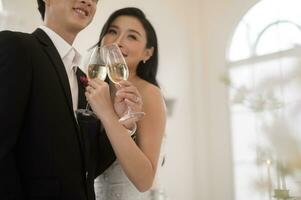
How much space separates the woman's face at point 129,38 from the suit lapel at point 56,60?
497 mm

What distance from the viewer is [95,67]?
3.69 feet

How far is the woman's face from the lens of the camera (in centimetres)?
154

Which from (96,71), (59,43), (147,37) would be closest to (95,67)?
(96,71)

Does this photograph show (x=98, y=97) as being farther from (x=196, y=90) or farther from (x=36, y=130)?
(x=196, y=90)

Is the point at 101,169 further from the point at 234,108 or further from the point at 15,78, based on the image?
the point at 234,108

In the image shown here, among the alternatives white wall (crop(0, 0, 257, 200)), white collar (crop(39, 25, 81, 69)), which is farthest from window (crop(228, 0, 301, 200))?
white collar (crop(39, 25, 81, 69))

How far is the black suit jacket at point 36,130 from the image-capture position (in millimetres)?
827

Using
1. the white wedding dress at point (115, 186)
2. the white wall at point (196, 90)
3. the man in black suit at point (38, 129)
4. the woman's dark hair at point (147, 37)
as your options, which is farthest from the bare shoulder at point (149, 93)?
the white wall at point (196, 90)

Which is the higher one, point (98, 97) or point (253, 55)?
point (253, 55)

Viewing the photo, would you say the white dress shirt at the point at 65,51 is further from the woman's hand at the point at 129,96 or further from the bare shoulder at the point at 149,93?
the bare shoulder at the point at 149,93

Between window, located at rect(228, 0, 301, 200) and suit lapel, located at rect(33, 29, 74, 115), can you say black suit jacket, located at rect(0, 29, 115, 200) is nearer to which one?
suit lapel, located at rect(33, 29, 74, 115)

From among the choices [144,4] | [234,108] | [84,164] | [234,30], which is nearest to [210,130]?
[234,108]

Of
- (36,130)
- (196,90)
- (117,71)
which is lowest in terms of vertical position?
(196,90)

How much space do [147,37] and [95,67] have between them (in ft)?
1.81
